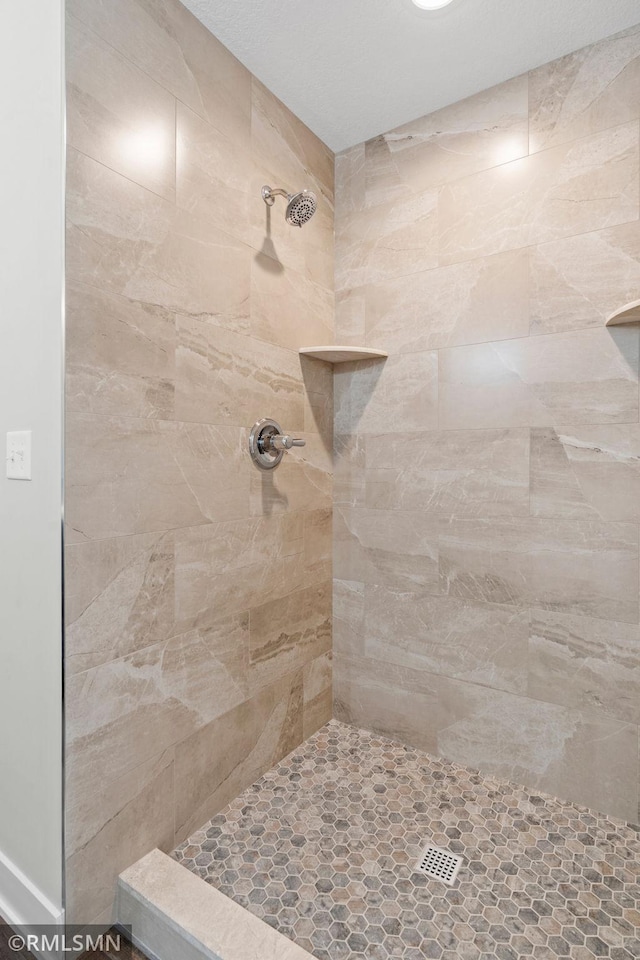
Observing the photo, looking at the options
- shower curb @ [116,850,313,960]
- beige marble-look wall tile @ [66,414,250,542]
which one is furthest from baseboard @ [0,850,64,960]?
beige marble-look wall tile @ [66,414,250,542]

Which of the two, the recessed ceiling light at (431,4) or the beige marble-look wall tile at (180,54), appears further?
the recessed ceiling light at (431,4)

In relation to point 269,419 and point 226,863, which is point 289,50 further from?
point 226,863

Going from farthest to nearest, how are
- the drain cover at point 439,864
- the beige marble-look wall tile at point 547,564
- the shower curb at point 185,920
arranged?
the beige marble-look wall tile at point 547,564
the drain cover at point 439,864
the shower curb at point 185,920

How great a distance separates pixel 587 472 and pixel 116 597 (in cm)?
138

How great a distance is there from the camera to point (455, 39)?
1.52 metres

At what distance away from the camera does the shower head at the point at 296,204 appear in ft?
5.26

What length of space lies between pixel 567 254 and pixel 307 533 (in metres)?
1.26

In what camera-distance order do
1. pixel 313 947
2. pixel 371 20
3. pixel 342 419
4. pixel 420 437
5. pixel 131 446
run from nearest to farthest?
pixel 313 947
pixel 131 446
pixel 371 20
pixel 420 437
pixel 342 419

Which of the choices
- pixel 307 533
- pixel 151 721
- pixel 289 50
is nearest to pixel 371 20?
pixel 289 50

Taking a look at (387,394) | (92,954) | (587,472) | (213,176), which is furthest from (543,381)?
(92,954)

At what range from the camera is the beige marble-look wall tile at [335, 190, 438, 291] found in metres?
1.83

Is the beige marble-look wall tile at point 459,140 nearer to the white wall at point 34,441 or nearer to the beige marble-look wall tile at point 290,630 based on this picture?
the white wall at point 34,441

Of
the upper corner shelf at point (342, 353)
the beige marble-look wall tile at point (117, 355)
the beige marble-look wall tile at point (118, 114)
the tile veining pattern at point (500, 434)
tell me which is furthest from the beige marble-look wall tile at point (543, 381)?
the beige marble-look wall tile at point (118, 114)

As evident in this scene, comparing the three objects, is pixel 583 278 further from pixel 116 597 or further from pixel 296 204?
pixel 116 597
